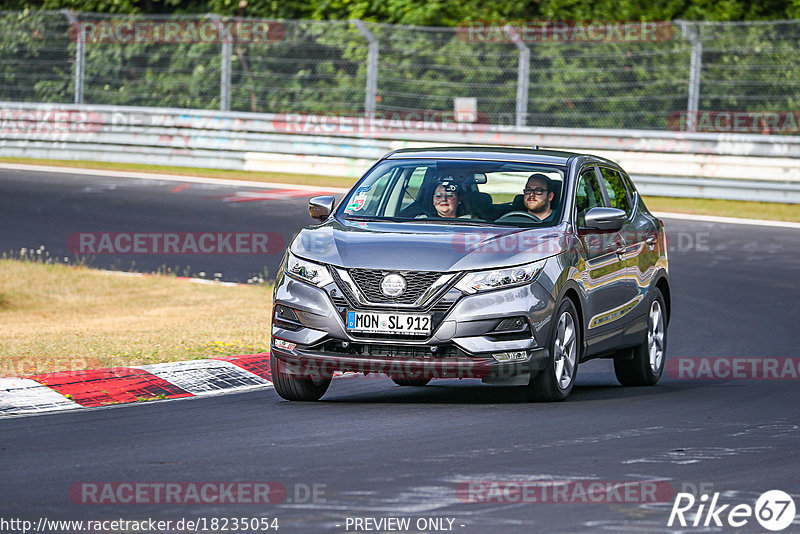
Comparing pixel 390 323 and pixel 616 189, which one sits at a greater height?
pixel 616 189

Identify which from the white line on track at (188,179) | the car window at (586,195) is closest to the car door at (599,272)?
the car window at (586,195)

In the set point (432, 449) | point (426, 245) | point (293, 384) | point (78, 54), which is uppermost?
point (78, 54)

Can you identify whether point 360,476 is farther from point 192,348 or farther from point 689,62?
point 689,62

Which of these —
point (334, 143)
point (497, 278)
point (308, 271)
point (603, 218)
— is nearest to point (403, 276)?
point (497, 278)

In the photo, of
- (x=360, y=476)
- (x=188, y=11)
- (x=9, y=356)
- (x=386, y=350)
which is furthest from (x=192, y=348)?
(x=188, y=11)

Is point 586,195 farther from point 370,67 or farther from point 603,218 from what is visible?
point 370,67

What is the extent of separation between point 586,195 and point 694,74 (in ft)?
47.6

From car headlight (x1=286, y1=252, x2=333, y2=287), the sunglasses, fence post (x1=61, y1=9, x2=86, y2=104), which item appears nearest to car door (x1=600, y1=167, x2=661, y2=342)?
the sunglasses

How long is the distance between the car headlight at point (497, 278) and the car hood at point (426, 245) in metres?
0.04

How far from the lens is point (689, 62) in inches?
980

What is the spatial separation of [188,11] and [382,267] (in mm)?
27039

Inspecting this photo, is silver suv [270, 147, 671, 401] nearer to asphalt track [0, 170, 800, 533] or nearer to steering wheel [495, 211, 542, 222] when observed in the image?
steering wheel [495, 211, 542, 222]

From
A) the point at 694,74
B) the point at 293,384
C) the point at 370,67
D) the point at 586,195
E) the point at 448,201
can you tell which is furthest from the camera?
the point at 370,67

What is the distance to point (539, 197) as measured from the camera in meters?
10.1
